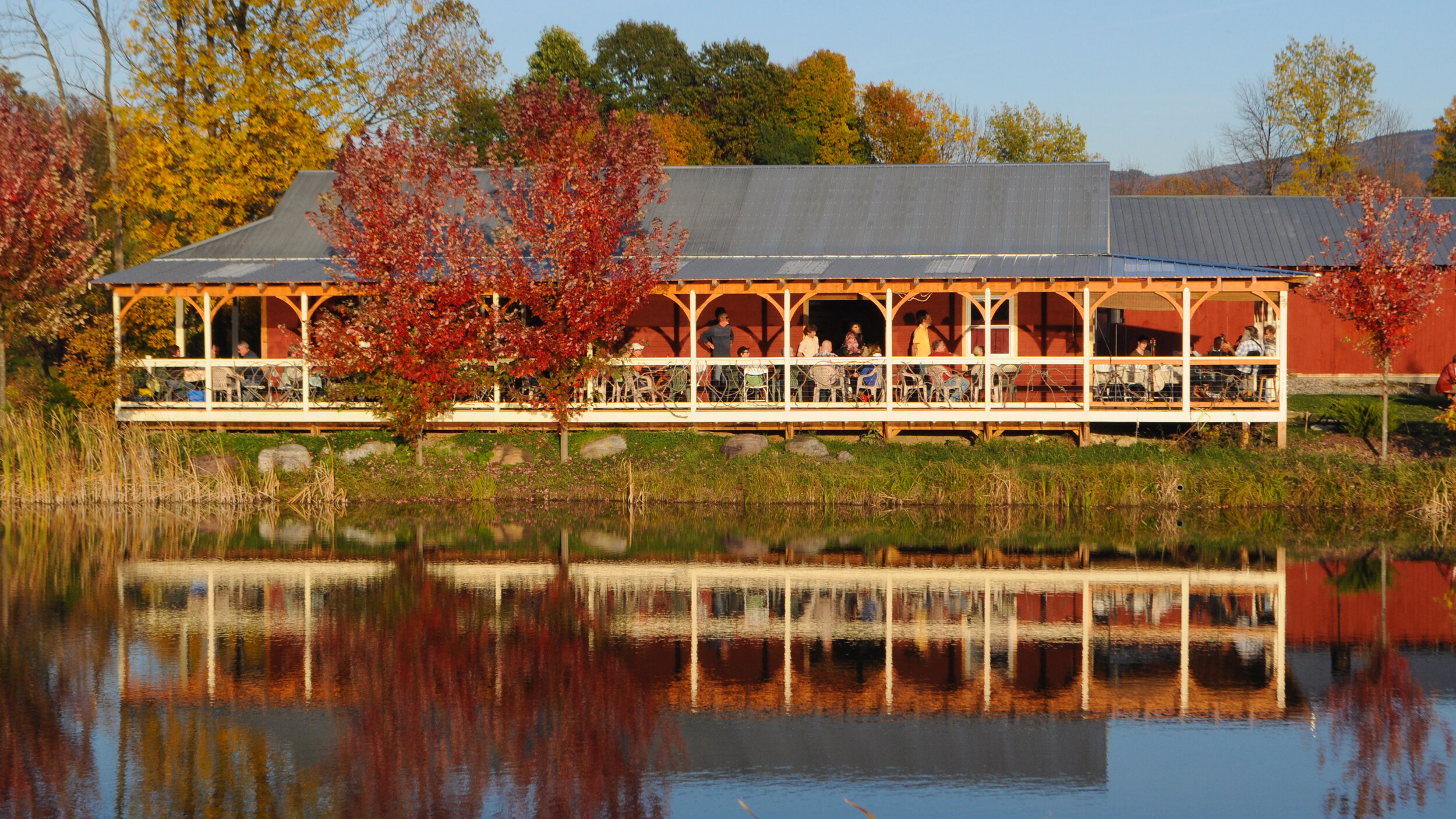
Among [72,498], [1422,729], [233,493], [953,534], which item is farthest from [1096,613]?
[72,498]

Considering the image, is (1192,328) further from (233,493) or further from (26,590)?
(26,590)

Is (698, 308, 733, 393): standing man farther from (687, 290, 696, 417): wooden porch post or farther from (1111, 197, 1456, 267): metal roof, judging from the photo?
(1111, 197, 1456, 267): metal roof

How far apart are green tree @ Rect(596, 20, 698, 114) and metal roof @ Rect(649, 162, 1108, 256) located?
3034 centimetres

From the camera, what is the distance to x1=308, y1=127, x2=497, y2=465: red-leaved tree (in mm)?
20656

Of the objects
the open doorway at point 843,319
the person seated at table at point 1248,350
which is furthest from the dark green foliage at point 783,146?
the person seated at table at point 1248,350

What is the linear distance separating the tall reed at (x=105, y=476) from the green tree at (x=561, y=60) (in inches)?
1434

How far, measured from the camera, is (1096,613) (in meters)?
12.7

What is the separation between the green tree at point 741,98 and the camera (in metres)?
53.8

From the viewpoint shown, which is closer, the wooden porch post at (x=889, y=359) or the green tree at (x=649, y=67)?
the wooden porch post at (x=889, y=359)

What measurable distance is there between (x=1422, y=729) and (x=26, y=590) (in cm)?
1218

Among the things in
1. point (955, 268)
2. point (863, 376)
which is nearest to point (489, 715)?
point (863, 376)

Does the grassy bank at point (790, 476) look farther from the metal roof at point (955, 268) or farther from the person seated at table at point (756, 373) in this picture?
the metal roof at point (955, 268)

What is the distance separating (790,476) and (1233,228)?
14.4m

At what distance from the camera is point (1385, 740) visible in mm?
8891
